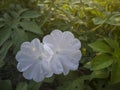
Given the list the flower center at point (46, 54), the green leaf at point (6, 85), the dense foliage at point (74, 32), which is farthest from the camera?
the green leaf at point (6, 85)

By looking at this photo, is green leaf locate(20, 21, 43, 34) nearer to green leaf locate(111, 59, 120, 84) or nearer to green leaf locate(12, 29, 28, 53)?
green leaf locate(12, 29, 28, 53)

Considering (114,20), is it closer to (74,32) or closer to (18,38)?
(74,32)

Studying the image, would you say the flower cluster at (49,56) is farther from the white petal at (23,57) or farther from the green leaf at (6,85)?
the green leaf at (6,85)

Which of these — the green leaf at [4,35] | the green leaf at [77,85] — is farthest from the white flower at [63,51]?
the green leaf at [4,35]

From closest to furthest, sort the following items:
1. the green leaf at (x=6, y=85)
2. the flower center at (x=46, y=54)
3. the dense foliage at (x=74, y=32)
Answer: the flower center at (x=46, y=54), the dense foliage at (x=74, y=32), the green leaf at (x=6, y=85)

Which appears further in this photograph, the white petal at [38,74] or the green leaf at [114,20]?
the green leaf at [114,20]

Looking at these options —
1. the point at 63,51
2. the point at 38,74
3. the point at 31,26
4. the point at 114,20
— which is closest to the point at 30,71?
the point at 38,74

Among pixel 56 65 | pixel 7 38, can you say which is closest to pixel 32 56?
pixel 56 65
